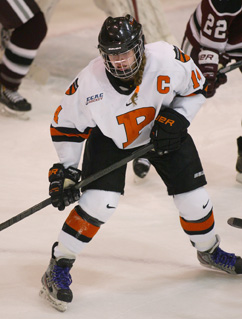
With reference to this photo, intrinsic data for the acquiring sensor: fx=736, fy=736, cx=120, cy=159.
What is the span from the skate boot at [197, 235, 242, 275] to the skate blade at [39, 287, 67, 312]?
1.83 ft

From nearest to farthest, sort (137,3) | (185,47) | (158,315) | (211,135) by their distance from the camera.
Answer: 1. (158,315)
2. (185,47)
3. (211,135)
4. (137,3)

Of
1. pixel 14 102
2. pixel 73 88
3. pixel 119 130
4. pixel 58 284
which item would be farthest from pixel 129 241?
pixel 14 102

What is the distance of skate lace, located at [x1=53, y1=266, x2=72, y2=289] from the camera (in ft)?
8.10

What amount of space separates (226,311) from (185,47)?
174cm

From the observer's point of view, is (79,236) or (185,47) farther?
(185,47)

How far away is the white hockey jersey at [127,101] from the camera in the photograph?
239 cm

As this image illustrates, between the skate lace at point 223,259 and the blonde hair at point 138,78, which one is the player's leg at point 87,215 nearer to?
the blonde hair at point 138,78

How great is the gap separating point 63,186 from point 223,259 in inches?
25.3

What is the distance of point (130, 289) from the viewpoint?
8.51 feet

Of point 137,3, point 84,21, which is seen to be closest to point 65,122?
point 137,3

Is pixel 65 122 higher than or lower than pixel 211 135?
higher

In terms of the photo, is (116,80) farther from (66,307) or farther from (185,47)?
(185,47)

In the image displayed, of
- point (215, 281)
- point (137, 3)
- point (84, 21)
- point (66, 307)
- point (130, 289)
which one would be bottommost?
point (84, 21)

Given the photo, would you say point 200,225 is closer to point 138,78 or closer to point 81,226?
point 81,226
